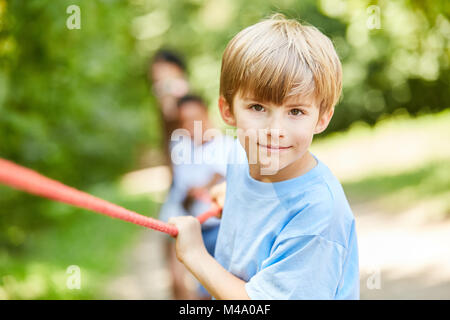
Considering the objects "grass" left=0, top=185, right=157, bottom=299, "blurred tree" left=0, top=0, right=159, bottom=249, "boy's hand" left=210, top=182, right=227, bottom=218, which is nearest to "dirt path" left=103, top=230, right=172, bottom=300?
"grass" left=0, top=185, right=157, bottom=299

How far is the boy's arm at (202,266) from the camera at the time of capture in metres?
1.22

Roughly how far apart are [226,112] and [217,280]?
1.40 ft

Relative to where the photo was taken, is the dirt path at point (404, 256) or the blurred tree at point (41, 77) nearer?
the blurred tree at point (41, 77)

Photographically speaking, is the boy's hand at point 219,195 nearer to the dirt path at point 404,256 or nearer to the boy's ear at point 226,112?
the boy's ear at point 226,112

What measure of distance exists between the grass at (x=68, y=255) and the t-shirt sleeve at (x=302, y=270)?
293 cm

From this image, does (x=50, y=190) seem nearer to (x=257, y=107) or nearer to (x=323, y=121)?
(x=257, y=107)

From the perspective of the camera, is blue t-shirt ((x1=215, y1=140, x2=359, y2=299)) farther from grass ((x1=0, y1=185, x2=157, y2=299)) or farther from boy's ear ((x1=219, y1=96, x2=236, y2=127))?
grass ((x1=0, y1=185, x2=157, y2=299))

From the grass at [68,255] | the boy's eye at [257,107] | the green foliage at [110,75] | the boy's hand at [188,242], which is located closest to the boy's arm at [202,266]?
the boy's hand at [188,242]

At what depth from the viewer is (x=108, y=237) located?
22.1 feet

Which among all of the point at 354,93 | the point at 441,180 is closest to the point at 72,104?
the point at 441,180

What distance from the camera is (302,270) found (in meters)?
1.14

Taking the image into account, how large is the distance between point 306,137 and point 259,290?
14.8 inches

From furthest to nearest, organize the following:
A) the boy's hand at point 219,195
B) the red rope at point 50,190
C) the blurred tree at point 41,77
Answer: the blurred tree at point 41,77 → the boy's hand at point 219,195 → the red rope at point 50,190
